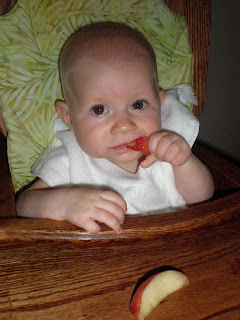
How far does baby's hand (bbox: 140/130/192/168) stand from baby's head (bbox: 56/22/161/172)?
75 millimetres

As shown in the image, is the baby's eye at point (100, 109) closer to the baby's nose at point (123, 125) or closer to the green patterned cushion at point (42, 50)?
the baby's nose at point (123, 125)

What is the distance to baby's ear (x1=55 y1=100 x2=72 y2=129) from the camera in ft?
3.05

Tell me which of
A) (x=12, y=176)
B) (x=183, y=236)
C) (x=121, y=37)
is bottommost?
(x=12, y=176)

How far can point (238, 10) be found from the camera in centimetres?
149

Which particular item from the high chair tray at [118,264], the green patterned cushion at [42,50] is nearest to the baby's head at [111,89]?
the green patterned cushion at [42,50]

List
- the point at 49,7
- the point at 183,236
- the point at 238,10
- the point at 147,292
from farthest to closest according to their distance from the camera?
the point at 238,10 < the point at 49,7 < the point at 183,236 < the point at 147,292

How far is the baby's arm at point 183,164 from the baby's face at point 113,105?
0.07 metres

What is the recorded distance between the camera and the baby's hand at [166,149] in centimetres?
73

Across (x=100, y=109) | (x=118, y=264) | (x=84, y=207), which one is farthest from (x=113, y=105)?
(x=118, y=264)

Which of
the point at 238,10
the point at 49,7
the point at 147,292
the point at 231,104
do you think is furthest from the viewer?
the point at 231,104

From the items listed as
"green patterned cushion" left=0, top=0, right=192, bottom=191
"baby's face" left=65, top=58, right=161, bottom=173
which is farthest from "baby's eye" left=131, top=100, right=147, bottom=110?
"green patterned cushion" left=0, top=0, right=192, bottom=191

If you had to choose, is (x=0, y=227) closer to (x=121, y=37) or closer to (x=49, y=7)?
(x=121, y=37)

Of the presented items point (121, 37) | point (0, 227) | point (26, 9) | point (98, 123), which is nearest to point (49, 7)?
point (26, 9)

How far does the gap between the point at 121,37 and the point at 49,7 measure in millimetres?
244
